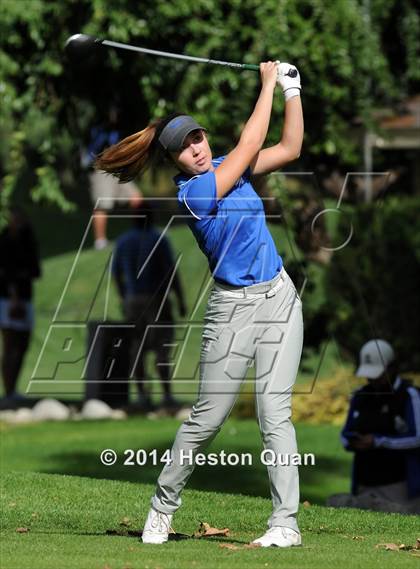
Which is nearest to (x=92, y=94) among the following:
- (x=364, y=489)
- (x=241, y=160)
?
(x=364, y=489)

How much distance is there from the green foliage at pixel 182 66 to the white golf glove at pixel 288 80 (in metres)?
6.24

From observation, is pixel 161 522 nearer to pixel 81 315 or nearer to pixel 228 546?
pixel 228 546

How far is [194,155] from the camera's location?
6062 millimetres

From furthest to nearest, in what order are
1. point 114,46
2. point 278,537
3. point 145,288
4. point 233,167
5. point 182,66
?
point 145,288 < point 182,66 < point 114,46 < point 278,537 < point 233,167

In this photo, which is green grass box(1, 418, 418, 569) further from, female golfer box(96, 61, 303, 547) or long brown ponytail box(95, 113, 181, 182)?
long brown ponytail box(95, 113, 181, 182)

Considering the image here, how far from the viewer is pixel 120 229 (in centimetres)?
2892

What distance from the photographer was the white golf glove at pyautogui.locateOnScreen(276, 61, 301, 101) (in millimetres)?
6227

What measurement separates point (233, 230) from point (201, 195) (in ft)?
0.65

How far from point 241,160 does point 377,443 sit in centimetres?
327

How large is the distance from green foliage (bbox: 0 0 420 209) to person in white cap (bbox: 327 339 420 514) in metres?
4.01

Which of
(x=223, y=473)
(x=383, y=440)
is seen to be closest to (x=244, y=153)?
(x=383, y=440)

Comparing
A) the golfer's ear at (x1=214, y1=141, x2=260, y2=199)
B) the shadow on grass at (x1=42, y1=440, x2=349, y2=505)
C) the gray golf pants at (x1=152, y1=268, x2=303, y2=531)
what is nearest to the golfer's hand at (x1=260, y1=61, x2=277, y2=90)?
the golfer's ear at (x1=214, y1=141, x2=260, y2=199)

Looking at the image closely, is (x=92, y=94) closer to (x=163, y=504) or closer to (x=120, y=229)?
(x=163, y=504)

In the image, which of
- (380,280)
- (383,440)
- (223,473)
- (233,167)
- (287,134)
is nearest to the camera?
(233,167)
